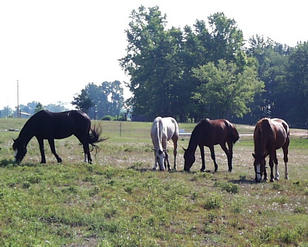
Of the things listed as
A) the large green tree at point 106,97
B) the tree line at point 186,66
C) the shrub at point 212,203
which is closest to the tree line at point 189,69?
the tree line at point 186,66

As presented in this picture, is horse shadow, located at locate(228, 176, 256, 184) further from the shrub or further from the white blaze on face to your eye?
the shrub

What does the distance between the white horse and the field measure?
138 cm

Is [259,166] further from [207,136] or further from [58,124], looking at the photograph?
[58,124]

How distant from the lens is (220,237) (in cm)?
838

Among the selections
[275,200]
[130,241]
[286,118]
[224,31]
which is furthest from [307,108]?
[130,241]

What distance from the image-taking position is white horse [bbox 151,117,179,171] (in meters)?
17.5

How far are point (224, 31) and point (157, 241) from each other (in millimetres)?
71693

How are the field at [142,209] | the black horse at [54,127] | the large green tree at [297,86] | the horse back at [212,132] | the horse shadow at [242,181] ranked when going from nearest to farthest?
the field at [142,209], the horse shadow at [242,181], the black horse at [54,127], the horse back at [212,132], the large green tree at [297,86]

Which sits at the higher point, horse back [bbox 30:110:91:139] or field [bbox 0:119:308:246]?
horse back [bbox 30:110:91:139]

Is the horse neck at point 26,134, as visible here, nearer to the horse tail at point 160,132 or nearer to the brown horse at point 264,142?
the horse tail at point 160,132

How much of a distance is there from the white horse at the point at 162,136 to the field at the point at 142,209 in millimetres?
1376

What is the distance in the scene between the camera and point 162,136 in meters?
18.5

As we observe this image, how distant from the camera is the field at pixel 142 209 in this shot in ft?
26.8

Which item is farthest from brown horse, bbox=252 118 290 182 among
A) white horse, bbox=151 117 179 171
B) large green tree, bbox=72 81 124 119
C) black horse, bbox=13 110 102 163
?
large green tree, bbox=72 81 124 119
